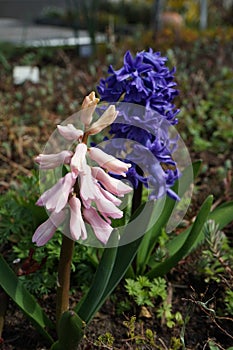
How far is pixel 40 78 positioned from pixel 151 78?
9.82 ft

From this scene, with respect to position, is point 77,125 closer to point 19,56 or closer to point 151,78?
point 151,78

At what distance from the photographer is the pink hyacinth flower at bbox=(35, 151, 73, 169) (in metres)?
1.33

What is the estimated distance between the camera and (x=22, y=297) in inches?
63.9

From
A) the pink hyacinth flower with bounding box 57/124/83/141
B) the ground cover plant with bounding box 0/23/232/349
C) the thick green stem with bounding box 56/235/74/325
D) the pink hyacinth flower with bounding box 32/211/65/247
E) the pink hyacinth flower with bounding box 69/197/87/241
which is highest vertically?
Result: the pink hyacinth flower with bounding box 57/124/83/141

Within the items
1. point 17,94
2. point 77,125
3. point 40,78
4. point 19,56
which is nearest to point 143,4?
point 19,56

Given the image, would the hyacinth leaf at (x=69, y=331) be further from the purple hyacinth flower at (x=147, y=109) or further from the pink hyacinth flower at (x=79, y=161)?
the purple hyacinth flower at (x=147, y=109)

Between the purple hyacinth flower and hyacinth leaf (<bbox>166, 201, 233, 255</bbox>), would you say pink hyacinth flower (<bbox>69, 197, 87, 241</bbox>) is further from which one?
hyacinth leaf (<bbox>166, 201, 233, 255</bbox>)

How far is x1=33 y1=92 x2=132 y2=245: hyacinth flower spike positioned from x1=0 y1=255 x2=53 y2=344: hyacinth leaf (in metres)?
0.25

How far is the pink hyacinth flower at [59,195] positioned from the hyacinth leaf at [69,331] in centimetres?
29

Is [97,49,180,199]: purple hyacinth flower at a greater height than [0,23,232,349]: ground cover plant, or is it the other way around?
[97,49,180,199]: purple hyacinth flower

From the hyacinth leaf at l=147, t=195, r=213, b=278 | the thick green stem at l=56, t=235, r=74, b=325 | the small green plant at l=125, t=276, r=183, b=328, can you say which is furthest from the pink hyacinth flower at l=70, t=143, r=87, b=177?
the small green plant at l=125, t=276, r=183, b=328

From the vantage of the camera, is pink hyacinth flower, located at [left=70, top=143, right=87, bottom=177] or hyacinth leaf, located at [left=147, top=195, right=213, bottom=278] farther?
hyacinth leaf, located at [left=147, top=195, right=213, bottom=278]

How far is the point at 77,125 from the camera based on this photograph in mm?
2619

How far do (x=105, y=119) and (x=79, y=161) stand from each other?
0.40 ft
